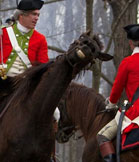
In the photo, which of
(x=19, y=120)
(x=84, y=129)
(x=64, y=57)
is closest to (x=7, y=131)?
(x=19, y=120)

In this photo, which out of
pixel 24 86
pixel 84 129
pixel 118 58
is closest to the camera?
pixel 24 86

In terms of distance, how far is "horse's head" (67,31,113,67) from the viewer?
220 inches

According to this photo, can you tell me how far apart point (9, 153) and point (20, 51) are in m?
1.59

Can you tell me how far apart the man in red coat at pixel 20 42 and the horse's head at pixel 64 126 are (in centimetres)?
160

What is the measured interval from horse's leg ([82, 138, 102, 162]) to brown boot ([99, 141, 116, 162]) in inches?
15.2

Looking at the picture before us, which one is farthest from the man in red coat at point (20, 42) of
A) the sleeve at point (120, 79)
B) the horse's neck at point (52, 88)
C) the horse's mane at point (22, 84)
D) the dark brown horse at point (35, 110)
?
the sleeve at point (120, 79)

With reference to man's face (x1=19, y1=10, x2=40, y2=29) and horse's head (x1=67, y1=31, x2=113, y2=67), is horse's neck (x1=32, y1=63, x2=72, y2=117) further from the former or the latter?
man's face (x1=19, y1=10, x2=40, y2=29)

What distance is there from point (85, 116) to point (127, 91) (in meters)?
1.43

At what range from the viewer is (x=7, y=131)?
619 cm

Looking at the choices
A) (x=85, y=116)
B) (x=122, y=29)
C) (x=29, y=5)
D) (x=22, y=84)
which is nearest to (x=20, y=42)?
(x=29, y=5)

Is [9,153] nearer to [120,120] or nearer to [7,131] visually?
[7,131]

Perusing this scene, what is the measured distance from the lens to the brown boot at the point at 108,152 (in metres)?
6.98

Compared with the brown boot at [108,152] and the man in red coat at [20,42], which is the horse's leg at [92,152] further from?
the man in red coat at [20,42]

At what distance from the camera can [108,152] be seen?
22.9ft
